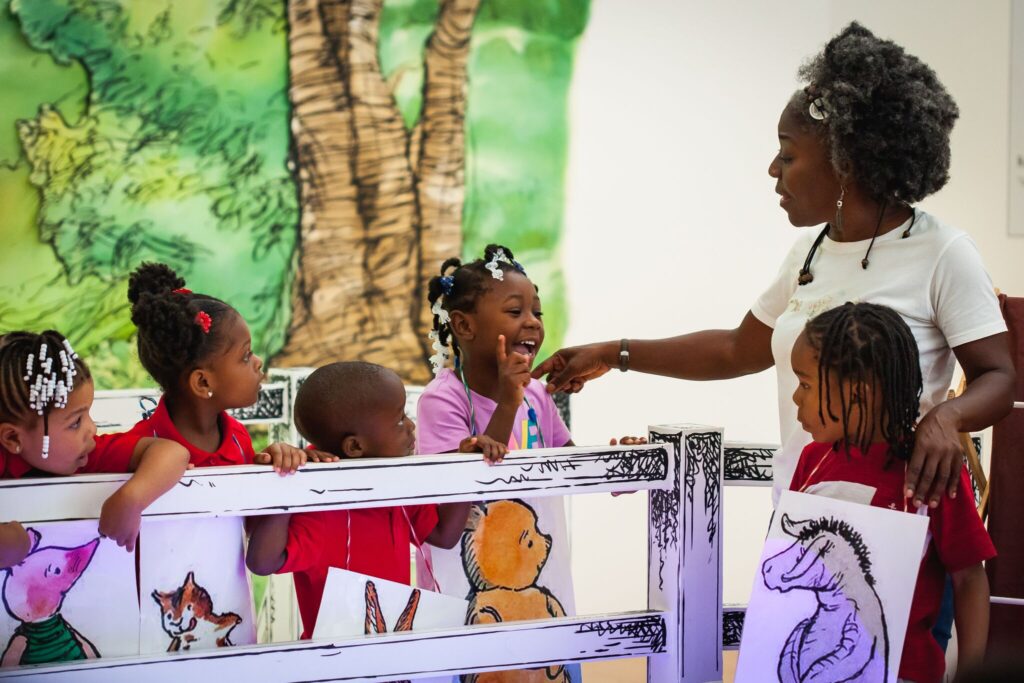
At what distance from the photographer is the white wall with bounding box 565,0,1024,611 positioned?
14.3 ft

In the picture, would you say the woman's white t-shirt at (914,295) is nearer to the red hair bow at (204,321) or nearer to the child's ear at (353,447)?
the child's ear at (353,447)

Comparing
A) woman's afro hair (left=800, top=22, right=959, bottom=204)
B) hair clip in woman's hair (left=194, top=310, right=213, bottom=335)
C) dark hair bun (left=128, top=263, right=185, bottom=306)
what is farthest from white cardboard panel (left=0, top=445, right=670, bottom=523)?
woman's afro hair (left=800, top=22, right=959, bottom=204)

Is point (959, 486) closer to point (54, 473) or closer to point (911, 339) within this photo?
point (911, 339)

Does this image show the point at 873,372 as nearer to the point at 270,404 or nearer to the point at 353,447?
the point at 353,447

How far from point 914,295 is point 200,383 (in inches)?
50.5

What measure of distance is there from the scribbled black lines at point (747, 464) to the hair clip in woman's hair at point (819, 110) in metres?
0.65

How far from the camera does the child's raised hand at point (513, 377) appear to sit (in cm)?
213

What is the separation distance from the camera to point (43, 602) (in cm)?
160


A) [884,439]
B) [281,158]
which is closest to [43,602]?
[884,439]

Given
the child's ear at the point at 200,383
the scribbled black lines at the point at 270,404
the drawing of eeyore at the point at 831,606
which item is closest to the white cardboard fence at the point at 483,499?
the drawing of eeyore at the point at 831,606

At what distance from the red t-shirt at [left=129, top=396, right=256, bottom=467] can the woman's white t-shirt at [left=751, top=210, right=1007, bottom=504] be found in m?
1.01

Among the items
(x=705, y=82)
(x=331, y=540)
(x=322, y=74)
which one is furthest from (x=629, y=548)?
(x=331, y=540)

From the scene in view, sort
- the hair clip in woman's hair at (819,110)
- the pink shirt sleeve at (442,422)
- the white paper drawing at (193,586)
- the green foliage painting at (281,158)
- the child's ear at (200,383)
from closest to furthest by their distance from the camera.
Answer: the white paper drawing at (193,586) → the child's ear at (200,383) → the hair clip in woman's hair at (819,110) → the pink shirt sleeve at (442,422) → the green foliage painting at (281,158)

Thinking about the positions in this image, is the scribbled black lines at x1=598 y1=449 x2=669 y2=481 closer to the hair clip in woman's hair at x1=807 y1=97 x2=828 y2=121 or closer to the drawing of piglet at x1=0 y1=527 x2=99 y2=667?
the hair clip in woman's hair at x1=807 y1=97 x2=828 y2=121
